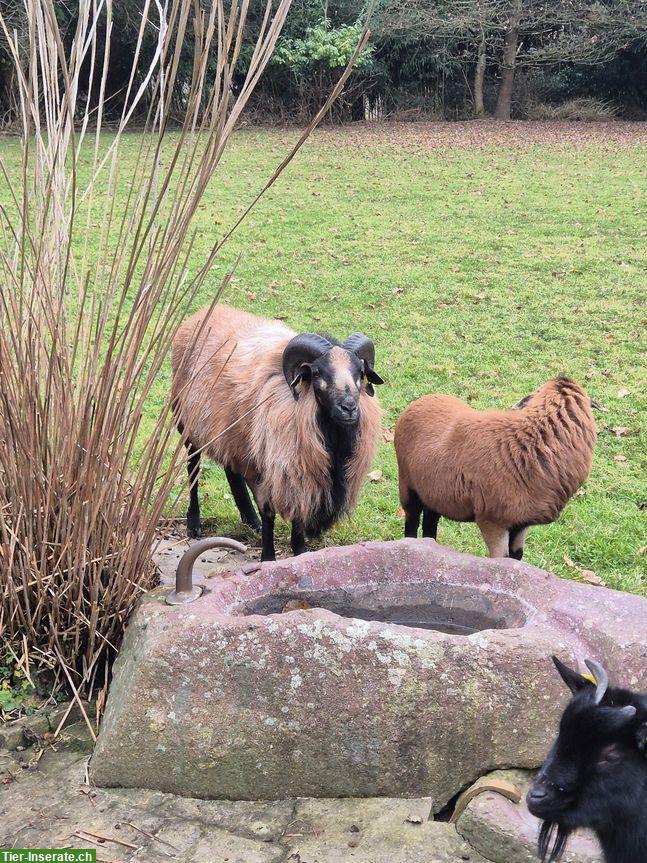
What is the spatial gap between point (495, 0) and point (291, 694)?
2757 cm

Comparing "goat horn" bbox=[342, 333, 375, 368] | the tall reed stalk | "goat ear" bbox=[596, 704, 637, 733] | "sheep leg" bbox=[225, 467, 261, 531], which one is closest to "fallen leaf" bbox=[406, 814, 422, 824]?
"goat ear" bbox=[596, 704, 637, 733]

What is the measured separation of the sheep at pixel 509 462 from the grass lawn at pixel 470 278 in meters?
0.80

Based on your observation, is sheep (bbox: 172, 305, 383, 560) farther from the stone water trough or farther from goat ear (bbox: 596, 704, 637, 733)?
goat ear (bbox: 596, 704, 637, 733)

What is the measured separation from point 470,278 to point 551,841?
1072cm

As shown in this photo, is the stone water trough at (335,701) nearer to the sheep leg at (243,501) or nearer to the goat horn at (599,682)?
the goat horn at (599,682)

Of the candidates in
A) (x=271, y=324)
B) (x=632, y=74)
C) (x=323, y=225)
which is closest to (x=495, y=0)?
(x=632, y=74)

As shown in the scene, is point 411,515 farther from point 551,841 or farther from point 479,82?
point 479,82

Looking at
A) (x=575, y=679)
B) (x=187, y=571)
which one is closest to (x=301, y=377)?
(x=187, y=571)

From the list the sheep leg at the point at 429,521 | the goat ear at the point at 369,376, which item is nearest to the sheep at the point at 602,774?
the sheep leg at the point at 429,521

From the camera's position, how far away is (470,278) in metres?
13.0

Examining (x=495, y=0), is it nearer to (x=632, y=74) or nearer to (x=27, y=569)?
(x=632, y=74)

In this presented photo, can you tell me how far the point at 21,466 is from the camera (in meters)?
3.81

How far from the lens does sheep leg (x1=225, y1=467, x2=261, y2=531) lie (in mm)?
6809

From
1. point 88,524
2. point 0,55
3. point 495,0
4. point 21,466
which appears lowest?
point 88,524
